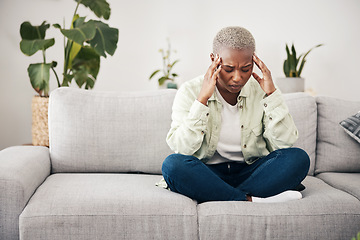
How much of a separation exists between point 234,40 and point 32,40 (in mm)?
1556

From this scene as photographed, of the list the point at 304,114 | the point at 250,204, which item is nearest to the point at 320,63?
the point at 304,114

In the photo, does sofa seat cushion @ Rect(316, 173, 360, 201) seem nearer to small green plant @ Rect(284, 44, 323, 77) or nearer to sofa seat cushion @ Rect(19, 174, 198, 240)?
sofa seat cushion @ Rect(19, 174, 198, 240)

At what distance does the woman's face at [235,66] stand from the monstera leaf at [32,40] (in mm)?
1390

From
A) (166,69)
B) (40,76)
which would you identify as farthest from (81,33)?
(166,69)

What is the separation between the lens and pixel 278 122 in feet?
5.80

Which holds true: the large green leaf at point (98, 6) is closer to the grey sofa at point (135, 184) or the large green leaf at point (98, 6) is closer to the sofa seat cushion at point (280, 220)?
the grey sofa at point (135, 184)

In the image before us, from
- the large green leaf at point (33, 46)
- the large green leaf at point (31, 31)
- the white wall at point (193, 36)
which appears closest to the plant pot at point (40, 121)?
the large green leaf at point (33, 46)

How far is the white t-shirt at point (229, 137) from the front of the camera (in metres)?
1.84

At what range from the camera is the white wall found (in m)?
3.22

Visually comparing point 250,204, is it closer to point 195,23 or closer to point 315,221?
point 315,221

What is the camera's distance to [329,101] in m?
2.23

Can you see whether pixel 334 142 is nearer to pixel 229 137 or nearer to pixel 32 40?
Answer: pixel 229 137

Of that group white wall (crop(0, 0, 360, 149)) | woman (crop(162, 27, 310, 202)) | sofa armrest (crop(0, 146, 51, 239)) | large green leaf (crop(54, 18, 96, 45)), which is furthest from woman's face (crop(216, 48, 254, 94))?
white wall (crop(0, 0, 360, 149))

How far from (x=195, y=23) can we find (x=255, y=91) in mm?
1473
